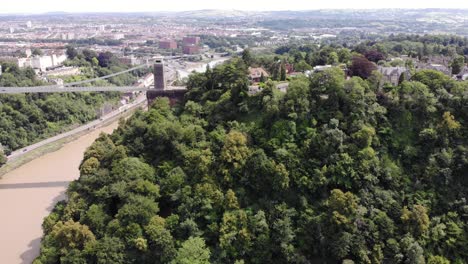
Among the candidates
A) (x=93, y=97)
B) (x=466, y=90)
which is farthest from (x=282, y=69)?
(x=93, y=97)

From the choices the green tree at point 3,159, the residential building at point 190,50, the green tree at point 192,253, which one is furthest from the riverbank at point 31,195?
the residential building at point 190,50

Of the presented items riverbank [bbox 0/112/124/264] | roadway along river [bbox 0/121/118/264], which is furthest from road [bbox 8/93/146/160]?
roadway along river [bbox 0/121/118/264]

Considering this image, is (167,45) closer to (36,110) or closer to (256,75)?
(36,110)

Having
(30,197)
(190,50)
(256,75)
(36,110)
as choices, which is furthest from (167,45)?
(30,197)

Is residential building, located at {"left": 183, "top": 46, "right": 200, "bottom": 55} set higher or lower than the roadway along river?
higher

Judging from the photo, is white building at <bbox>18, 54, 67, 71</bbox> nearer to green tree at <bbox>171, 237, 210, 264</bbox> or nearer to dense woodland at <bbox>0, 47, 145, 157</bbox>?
dense woodland at <bbox>0, 47, 145, 157</bbox>

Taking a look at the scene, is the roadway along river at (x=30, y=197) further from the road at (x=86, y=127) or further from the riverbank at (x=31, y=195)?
the road at (x=86, y=127)

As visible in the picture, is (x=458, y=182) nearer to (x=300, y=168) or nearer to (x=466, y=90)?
(x=466, y=90)
